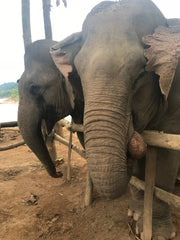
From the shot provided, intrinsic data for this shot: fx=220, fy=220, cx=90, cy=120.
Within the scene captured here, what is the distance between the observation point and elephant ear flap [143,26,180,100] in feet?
5.59

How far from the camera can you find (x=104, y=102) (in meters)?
1.59

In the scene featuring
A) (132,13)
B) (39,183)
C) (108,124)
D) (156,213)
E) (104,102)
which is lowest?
(39,183)

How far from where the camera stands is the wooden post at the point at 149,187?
2195 mm

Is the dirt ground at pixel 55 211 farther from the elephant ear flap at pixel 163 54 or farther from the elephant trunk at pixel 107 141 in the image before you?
the elephant ear flap at pixel 163 54

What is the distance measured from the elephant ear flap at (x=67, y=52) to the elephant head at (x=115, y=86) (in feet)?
0.61

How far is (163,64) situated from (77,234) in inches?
88.3

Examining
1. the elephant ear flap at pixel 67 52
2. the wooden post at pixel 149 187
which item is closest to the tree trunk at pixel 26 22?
the elephant ear flap at pixel 67 52

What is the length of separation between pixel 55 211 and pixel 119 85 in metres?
2.38

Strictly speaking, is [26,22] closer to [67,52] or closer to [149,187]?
[67,52]

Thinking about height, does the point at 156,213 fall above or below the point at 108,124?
below

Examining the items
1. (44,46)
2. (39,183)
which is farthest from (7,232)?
(44,46)

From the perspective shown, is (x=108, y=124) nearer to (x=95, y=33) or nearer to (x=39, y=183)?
(x=95, y=33)

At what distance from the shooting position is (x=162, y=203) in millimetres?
2604

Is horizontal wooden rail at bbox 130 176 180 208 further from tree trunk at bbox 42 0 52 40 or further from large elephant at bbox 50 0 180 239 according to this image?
tree trunk at bbox 42 0 52 40
